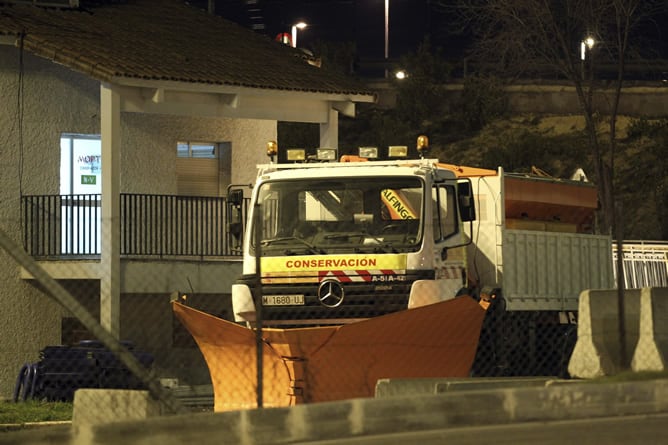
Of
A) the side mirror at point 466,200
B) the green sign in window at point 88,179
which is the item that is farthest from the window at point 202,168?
the side mirror at point 466,200

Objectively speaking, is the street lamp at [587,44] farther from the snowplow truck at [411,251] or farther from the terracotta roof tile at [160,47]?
the snowplow truck at [411,251]

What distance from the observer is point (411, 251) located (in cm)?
1666

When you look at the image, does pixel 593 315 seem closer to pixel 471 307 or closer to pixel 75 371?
pixel 471 307

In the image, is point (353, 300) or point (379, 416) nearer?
point (379, 416)

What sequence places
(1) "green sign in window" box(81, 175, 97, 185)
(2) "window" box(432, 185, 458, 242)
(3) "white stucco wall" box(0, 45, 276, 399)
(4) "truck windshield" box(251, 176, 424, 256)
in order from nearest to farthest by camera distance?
(4) "truck windshield" box(251, 176, 424, 256)
(2) "window" box(432, 185, 458, 242)
(3) "white stucco wall" box(0, 45, 276, 399)
(1) "green sign in window" box(81, 175, 97, 185)

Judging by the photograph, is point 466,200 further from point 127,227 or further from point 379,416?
point 127,227

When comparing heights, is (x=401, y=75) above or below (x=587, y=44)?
above

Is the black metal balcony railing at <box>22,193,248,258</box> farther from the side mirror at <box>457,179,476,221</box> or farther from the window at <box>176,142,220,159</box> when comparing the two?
the side mirror at <box>457,179,476,221</box>

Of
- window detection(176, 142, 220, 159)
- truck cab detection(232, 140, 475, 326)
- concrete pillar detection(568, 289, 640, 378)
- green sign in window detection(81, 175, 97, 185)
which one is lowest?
concrete pillar detection(568, 289, 640, 378)

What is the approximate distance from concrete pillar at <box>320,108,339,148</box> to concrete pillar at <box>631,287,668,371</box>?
1360 cm

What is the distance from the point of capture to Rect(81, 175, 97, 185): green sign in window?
26.6 m

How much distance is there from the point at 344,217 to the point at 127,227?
9.44 m

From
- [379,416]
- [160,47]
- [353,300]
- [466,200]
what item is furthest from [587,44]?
[379,416]

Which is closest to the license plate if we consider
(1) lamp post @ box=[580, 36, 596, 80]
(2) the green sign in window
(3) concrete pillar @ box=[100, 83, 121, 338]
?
(3) concrete pillar @ box=[100, 83, 121, 338]
